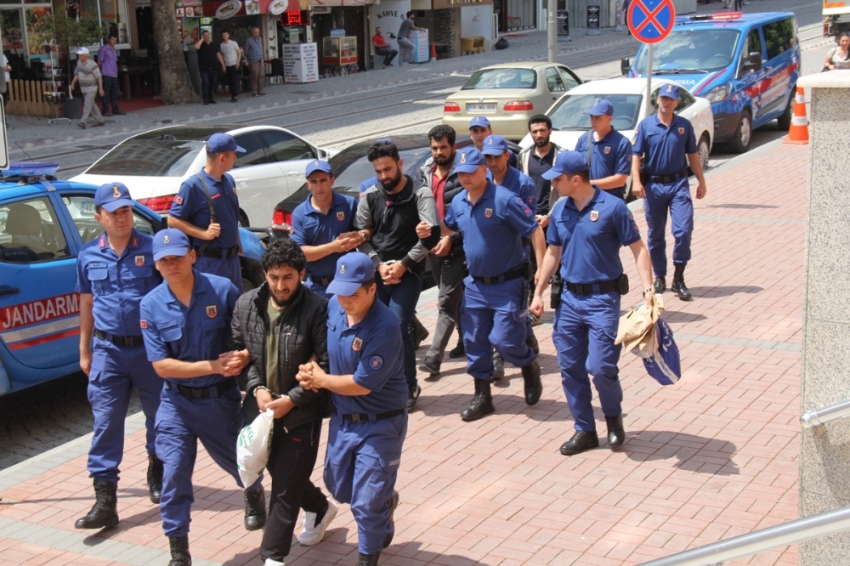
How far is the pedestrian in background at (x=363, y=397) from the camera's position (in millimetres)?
5098

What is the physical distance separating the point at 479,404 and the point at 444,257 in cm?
110

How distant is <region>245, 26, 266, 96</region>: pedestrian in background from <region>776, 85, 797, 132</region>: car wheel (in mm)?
15186

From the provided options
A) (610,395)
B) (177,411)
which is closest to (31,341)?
(177,411)

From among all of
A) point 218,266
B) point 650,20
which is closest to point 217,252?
point 218,266

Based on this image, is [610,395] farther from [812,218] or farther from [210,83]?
[210,83]

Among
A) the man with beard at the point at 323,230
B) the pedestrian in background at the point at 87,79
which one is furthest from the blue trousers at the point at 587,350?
the pedestrian in background at the point at 87,79

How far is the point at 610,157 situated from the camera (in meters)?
9.58

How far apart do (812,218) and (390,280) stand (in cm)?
315

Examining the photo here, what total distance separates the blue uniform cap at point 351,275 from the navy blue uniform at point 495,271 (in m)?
2.26

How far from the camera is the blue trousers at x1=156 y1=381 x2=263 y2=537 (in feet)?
17.8

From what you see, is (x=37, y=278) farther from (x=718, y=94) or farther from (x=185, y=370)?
(x=718, y=94)

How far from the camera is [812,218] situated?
4809 millimetres

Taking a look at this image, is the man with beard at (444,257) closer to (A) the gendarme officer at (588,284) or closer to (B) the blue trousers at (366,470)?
(A) the gendarme officer at (588,284)

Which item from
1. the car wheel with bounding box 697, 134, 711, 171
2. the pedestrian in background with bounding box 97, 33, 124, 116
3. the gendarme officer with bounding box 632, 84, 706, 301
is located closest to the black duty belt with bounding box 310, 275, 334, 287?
the gendarme officer with bounding box 632, 84, 706, 301
